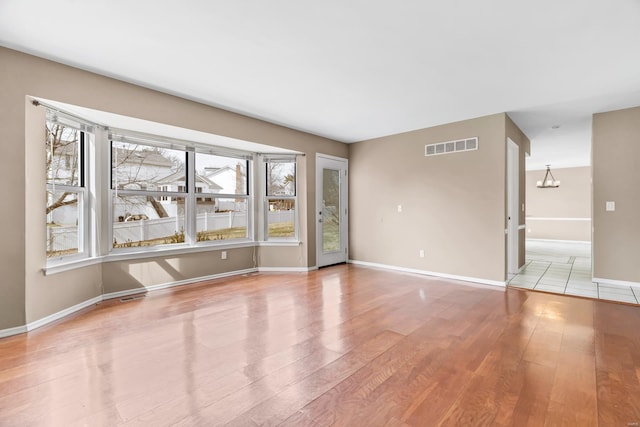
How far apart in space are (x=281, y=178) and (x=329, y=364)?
3969mm

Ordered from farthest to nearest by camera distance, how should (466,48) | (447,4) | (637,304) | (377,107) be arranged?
(377,107) → (637,304) → (466,48) → (447,4)

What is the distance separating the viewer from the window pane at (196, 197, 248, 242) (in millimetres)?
4938

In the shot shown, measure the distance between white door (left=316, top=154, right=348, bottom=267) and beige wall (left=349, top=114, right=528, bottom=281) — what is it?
198 mm

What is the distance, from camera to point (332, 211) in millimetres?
6219

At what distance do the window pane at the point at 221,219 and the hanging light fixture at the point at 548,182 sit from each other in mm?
9274

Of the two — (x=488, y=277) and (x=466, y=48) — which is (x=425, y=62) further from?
(x=488, y=277)

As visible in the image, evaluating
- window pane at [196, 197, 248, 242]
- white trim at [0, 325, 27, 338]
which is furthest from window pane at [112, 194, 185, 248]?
white trim at [0, 325, 27, 338]

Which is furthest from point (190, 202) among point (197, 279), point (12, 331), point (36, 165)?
point (12, 331)

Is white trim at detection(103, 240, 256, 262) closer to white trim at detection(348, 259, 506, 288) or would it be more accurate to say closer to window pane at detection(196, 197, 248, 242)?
window pane at detection(196, 197, 248, 242)

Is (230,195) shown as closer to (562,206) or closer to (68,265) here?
(68,265)

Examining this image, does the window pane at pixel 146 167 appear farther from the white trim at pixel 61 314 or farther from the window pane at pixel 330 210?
the window pane at pixel 330 210

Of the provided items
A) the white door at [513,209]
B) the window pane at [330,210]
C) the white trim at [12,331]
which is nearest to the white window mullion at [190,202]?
the white trim at [12,331]

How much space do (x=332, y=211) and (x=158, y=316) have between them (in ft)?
12.4

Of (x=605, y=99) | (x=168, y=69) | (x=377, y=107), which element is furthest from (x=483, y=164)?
(x=168, y=69)
